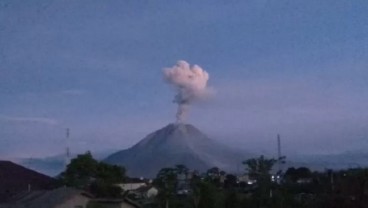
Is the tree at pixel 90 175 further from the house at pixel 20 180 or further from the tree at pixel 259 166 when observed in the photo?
the tree at pixel 259 166

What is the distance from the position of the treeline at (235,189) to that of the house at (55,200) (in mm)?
6117

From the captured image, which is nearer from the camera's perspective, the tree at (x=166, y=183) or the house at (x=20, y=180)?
the tree at (x=166, y=183)

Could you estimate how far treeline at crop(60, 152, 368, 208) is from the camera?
4638cm

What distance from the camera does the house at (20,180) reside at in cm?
5828

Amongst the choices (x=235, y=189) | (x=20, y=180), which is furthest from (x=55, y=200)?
(x=235, y=189)

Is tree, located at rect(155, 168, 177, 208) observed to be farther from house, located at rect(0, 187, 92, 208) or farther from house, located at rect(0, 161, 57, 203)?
house, located at rect(0, 161, 57, 203)

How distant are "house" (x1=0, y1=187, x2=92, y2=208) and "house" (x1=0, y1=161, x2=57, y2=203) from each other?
24.1 feet

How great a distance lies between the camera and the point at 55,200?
47.2 metres

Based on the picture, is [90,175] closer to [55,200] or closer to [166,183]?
[166,183]

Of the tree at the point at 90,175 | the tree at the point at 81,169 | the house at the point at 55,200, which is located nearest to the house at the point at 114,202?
the house at the point at 55,200

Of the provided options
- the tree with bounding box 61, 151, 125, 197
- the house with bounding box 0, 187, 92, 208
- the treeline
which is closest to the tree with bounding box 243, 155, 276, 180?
the treeline

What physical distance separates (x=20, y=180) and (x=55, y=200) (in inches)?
560

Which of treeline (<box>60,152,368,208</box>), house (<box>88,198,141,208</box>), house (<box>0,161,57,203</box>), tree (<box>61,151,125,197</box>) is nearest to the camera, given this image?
treeline (<box>60,152,368,208</box>)

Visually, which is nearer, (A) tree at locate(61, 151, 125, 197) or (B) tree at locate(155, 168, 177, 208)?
(B) tree at locate(155, 168, 177, 208)
